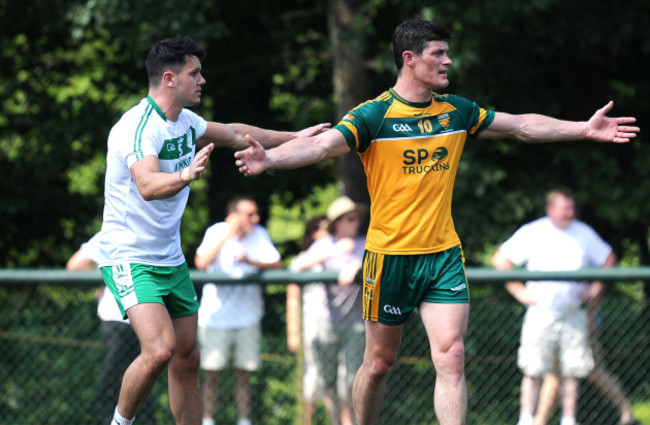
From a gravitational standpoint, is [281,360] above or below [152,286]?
below

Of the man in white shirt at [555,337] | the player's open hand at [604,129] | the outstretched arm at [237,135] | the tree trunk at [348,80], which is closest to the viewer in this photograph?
the player's open hand at [604,129]

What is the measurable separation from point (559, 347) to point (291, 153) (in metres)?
3.42

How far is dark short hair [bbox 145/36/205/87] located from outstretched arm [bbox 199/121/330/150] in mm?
479

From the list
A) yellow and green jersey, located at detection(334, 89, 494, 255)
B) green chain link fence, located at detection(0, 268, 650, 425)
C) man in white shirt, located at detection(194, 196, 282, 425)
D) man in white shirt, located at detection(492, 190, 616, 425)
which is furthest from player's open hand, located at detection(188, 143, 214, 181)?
man in white shirt, located at detection(492, 190, 616, 425)

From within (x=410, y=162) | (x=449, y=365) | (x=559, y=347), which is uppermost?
(x=410, y=162)

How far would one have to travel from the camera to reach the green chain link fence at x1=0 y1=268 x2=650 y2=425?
7461 mm

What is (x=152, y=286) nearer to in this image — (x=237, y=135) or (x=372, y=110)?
(x=237, y=135)

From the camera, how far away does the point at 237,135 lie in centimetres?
608

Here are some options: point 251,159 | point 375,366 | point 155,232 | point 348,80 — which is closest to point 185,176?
point 251,159

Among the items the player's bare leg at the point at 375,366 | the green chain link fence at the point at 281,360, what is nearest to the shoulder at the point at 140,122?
the player's bare leg at the point at 375,366

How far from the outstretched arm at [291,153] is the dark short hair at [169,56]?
2.50 feet

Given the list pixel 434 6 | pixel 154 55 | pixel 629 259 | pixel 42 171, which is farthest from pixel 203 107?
pixel 154 55

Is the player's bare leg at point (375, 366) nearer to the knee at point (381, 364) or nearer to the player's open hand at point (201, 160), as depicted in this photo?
the knee at point (381, 364)

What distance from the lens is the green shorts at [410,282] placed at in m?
5.50
